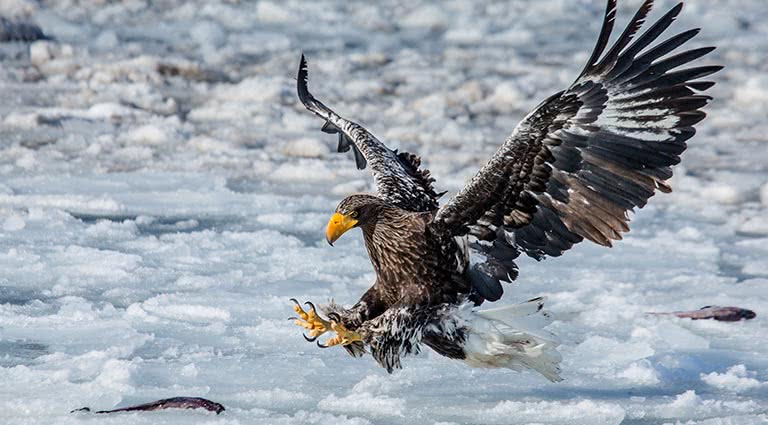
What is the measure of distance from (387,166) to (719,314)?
5.25 ft

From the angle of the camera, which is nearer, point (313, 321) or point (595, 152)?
point (595, 152)

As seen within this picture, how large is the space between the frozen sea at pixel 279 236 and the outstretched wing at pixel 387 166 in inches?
24.5

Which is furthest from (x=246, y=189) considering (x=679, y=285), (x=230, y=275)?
(x=679, y=285)

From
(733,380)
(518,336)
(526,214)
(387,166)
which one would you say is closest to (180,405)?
(518,336)

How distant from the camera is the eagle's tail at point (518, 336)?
14.3ft

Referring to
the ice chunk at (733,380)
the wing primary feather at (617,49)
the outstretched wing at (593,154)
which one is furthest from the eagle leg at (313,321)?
the ice chunk at (733,380)

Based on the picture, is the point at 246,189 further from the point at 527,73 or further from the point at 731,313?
the point at 527,73

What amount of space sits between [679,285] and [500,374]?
4.74 feet

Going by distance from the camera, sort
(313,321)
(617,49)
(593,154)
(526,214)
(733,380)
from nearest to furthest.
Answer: (617,49) → (593,154) → (526,214) → (313,321) → (733,380)

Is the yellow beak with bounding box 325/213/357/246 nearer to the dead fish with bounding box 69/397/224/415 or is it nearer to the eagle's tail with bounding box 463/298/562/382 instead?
the eagle's tail with bounding box 463/298/562/382

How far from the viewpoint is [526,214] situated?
14.2 feet

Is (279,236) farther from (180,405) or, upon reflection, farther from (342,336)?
(180,405)

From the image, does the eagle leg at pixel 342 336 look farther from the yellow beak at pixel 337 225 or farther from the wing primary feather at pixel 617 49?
the wing primary feather at pixel 617 49

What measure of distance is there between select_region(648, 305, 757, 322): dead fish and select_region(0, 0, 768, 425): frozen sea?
0.20 feet
